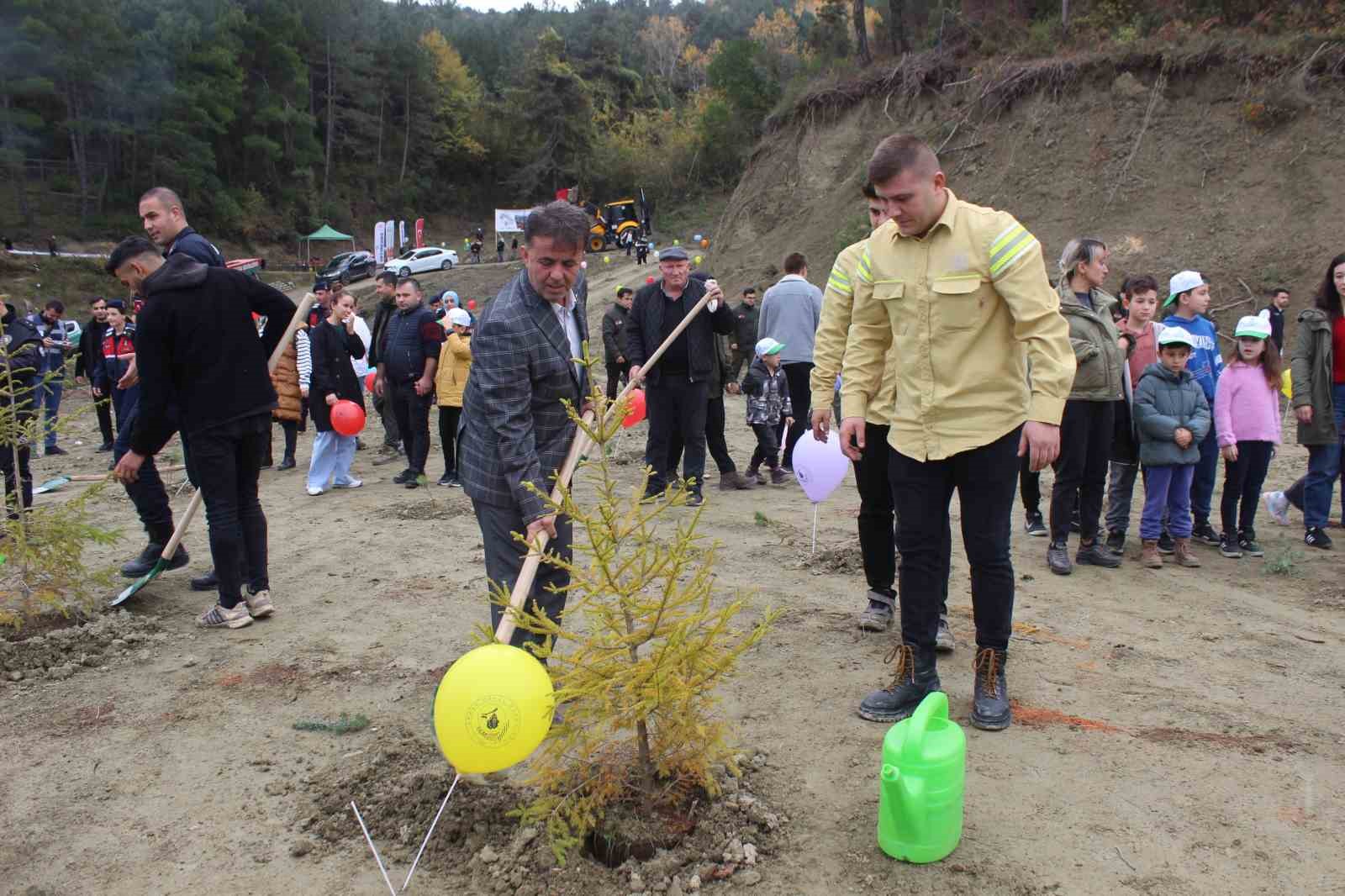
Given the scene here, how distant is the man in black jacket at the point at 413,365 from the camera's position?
29.6 feet

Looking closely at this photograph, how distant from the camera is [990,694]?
3.61m

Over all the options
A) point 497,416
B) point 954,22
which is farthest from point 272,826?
point 954,22

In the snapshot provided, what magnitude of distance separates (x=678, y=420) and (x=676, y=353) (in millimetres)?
587

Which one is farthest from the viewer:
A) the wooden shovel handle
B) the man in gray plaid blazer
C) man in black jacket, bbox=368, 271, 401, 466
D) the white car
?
the white car

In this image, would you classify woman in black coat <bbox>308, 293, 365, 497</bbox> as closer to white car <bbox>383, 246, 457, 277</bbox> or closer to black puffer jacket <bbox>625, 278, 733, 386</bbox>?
black puffer jacket <bbox>625, 278, 733, 386</bbox>

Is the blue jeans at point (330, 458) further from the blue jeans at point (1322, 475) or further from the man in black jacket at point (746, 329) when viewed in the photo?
the blue jeans at point (1322, 475)

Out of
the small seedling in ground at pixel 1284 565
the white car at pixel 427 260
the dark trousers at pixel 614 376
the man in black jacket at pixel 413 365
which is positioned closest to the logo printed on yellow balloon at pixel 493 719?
the small seedling in ground at pixel 1284 565

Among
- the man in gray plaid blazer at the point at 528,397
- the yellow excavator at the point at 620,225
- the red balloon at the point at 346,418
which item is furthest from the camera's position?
the yellow excavator at the point at 620,225

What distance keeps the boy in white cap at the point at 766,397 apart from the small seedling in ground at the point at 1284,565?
410 centimetres

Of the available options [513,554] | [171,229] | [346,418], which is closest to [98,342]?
[346,418]

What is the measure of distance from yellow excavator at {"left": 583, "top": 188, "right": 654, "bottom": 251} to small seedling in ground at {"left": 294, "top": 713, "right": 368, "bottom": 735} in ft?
141

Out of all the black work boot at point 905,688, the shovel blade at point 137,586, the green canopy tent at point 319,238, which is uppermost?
the green canopy tent at point 319,238

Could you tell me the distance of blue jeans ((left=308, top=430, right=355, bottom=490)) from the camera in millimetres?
9016

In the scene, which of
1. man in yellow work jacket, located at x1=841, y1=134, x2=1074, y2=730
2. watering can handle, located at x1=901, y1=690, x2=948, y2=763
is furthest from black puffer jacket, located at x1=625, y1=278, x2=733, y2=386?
watering can handle, located at x1=901, y1=690, x2=948, y2=763
